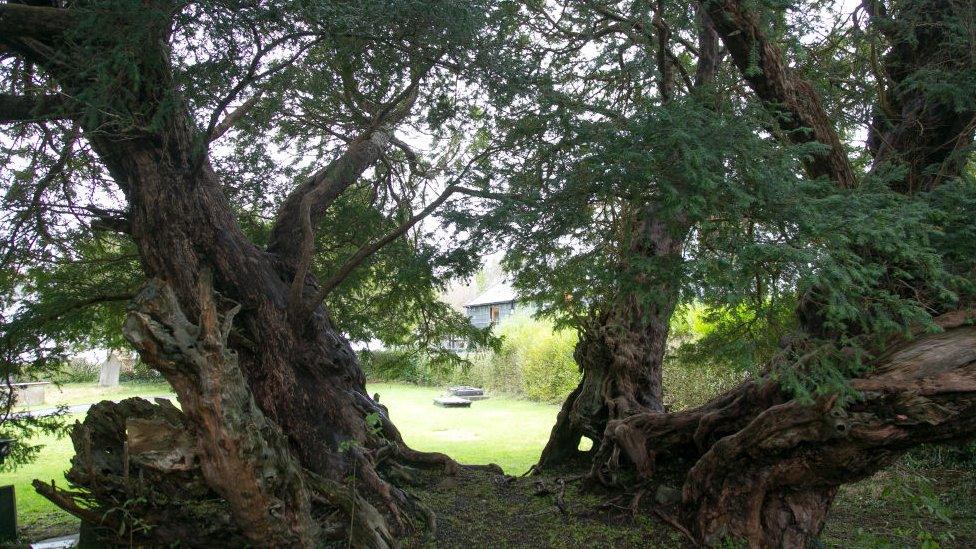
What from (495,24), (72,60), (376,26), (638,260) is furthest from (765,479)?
(72,60)

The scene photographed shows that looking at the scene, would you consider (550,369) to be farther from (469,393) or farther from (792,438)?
(792,438)

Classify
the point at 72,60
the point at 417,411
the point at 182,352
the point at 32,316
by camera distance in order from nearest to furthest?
the point at 182,352 → the point at 72,60 → the point at 32,316 → the point at 417,411

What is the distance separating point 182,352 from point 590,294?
3.03 meters

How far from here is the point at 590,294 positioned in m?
5.44

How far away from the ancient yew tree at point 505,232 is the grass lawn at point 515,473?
1481mm

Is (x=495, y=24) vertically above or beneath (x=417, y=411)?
above

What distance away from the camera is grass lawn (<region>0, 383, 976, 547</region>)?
6.06 meters

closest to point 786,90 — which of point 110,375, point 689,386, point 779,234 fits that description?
point 779,234

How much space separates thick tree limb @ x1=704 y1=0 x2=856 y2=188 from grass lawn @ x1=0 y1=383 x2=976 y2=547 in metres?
2.65

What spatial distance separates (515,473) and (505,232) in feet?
23.7

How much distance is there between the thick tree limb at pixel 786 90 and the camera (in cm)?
484

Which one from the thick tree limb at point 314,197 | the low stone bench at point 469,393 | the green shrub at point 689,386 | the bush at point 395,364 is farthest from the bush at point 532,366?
the thick tree limb at point 314,197

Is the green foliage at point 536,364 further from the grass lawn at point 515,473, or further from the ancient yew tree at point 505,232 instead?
the ancient yew tree at point 505,232

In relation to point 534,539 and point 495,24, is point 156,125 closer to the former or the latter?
point 495,24
